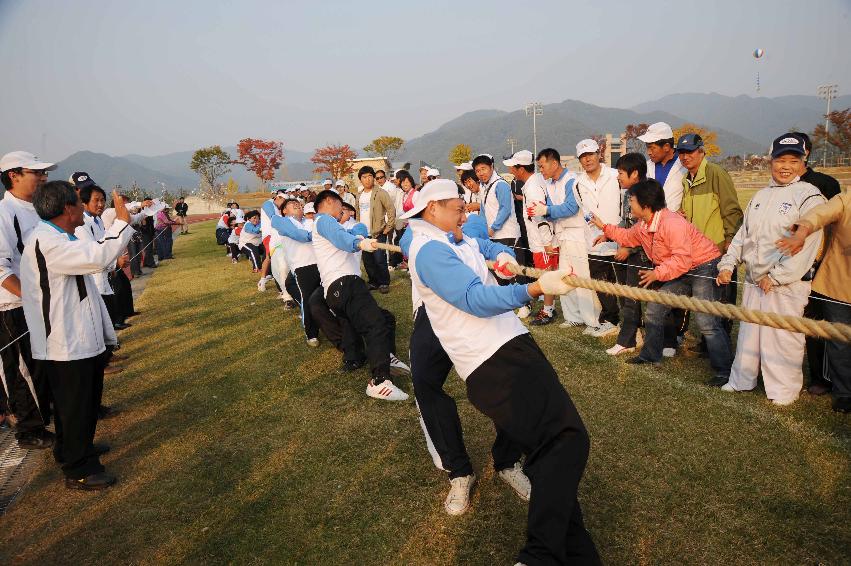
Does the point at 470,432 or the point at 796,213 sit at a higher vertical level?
the point at 796,213

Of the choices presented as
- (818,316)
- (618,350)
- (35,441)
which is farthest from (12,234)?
(818,316)

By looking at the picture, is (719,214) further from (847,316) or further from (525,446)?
(525,446)

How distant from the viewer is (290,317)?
8.65m

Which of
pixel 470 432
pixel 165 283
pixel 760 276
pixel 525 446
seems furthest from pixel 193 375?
pixel 165 283

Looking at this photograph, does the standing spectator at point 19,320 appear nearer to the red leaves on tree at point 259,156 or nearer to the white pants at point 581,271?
the white pants at point 581,271

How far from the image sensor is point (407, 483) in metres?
3.52

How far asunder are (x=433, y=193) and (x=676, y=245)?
2.87 metres

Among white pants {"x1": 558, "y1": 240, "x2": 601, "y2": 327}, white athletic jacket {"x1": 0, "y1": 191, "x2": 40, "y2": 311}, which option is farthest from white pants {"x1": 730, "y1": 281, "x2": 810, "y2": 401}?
white athletic jacket {"x1": 0, "y1": 191, "x2": 40, "y2": 311}

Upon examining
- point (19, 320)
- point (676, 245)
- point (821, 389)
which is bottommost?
point (821, 389)

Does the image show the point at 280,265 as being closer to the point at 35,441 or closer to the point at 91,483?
the point at 35,441

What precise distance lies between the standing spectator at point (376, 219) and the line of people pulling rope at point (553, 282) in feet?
9.45

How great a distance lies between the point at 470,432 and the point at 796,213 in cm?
310

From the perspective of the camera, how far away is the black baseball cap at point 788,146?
374 centimetres

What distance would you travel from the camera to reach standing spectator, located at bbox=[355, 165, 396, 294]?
9828 mm
